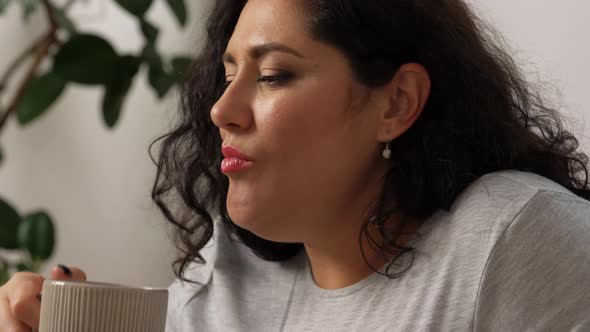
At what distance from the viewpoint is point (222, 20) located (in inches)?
39.8

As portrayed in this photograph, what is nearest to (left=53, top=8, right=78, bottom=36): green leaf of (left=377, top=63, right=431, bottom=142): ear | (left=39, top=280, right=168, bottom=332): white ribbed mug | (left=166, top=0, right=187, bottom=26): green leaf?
(left=166, top=0, right=187, bottom=26): green leaf

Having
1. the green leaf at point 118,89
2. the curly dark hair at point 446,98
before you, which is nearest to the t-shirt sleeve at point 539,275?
the curly dark hair at point 446,98

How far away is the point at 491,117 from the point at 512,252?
191 mm

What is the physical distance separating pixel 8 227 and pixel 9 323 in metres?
0.83

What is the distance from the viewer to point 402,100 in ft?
2.82

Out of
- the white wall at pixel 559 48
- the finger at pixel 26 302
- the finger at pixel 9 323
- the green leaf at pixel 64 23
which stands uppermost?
the white wall at pixel 559 48

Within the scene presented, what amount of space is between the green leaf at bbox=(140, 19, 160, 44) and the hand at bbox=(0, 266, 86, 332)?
2.44 ft

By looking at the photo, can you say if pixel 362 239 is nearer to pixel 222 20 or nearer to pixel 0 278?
pixel 222 20

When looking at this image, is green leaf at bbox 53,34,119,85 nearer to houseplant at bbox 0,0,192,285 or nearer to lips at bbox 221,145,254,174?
houseplant at bbox 0,0,192,285

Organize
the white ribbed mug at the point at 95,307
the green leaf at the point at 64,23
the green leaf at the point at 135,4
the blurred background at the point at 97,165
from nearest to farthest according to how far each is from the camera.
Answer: the white ribbed mug at the point at 95,307 < the green leaf at the point at 135,4 < the green leaf at the point at 64,23 < the blurred background at the point at 97,165

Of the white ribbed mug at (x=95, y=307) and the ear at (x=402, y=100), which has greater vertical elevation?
the ear at (x=402, y=100)

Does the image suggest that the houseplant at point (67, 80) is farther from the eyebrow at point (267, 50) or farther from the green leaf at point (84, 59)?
the eyebrow at point (267, 50)

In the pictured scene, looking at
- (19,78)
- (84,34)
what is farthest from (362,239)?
(19,78)

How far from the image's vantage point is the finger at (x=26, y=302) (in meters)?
0.81
